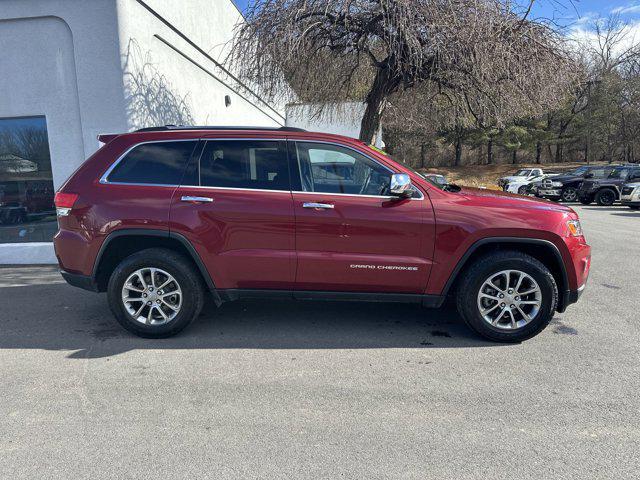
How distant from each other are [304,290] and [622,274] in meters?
5.43

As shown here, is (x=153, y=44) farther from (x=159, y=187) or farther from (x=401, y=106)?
(x=401, y=106)

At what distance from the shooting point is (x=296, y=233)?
385cm

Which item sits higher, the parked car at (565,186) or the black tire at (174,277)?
the parked car at (565,186)

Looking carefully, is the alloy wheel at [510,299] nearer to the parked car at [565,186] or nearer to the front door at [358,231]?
the front door at [358,231]

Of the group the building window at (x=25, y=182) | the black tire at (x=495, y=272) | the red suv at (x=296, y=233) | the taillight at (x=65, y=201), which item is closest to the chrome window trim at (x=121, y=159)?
the red suv at (x=296, y=233)

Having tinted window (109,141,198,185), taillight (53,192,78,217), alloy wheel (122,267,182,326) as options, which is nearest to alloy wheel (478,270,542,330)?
alloy wheel (122,267,182,326)

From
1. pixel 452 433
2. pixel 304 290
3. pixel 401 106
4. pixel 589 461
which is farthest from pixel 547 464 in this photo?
pixel 401 106

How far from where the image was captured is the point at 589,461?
2.37 meters

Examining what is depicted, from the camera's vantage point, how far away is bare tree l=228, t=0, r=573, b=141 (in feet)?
23.2

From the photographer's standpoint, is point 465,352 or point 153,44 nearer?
point 465,352

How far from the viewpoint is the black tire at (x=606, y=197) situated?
62.0 ft

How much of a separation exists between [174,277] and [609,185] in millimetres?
21358

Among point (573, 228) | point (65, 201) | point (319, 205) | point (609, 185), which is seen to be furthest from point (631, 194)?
point (65, 201)

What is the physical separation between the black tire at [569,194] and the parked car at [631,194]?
3571 millimetres
